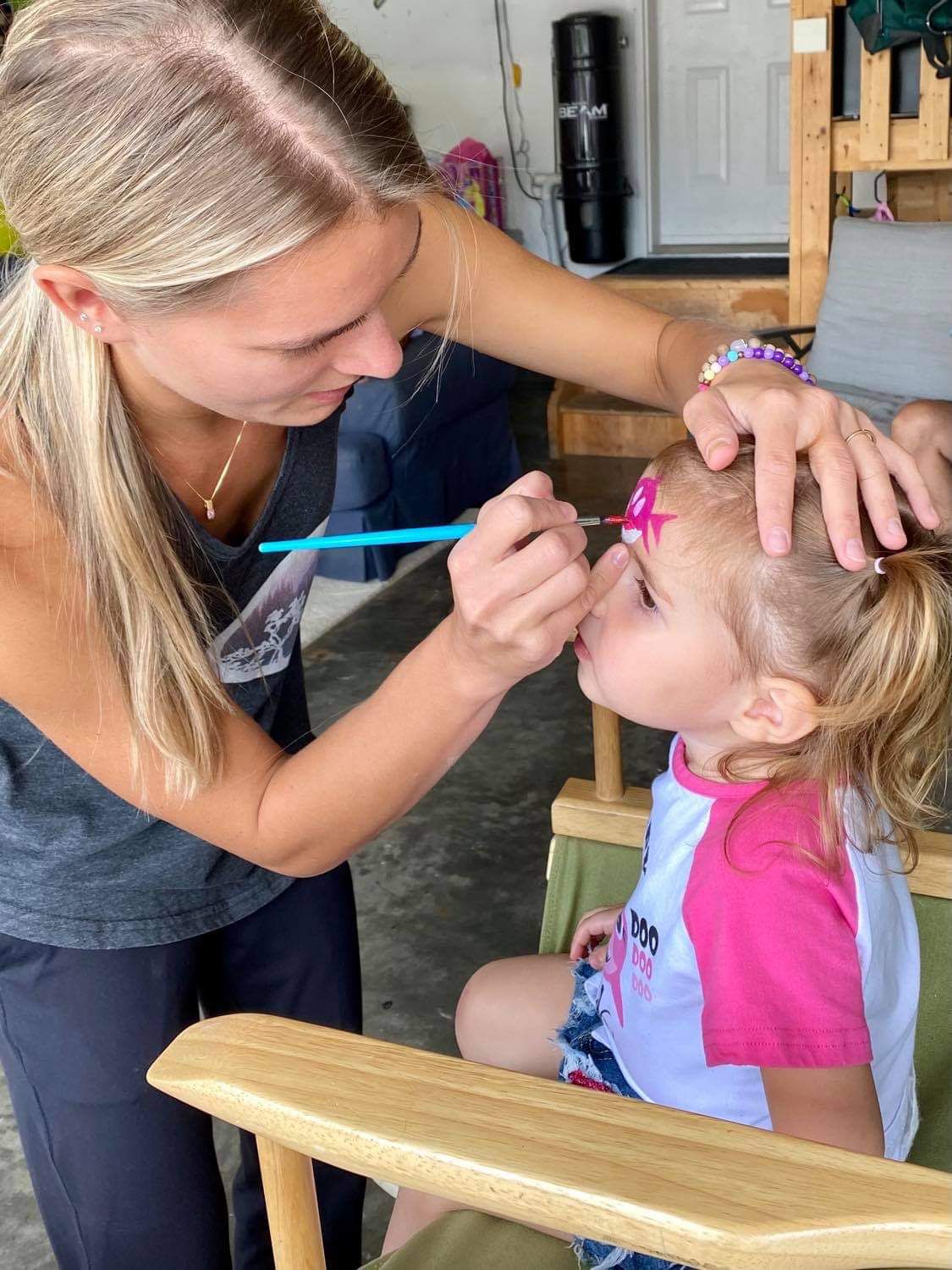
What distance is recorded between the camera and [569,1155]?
22.7 inches

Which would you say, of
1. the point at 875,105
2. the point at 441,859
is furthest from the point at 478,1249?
the point at 875,105

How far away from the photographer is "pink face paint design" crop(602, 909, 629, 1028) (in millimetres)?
1146

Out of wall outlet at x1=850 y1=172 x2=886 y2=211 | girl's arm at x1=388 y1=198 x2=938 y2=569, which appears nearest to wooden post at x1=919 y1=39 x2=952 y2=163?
wall outlet at x1=850 y1=172 x2=886 y2=211

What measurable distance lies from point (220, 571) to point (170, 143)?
416mm

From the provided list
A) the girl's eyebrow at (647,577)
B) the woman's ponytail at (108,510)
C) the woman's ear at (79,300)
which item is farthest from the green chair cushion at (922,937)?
the woman's ear at (79,300)

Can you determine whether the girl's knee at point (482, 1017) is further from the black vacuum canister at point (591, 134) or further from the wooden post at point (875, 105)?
the black vacuum canister at point (591, 134)

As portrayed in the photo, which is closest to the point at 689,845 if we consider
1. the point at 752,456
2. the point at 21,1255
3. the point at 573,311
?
the point at 752,456

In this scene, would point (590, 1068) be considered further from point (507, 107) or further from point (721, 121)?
point (507, 107)

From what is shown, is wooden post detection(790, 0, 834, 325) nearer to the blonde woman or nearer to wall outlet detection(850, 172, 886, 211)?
wall outlet detection(850, 172, 886, 211)

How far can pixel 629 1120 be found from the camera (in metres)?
0.60

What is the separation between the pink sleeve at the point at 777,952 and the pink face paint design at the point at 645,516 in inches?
9.8

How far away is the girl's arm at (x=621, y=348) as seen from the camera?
95cm

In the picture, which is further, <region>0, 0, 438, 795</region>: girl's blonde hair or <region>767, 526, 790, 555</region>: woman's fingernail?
<region>767, 526, 790, 555</region>: woman's fingernail

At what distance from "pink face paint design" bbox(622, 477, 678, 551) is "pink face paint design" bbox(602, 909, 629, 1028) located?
0.38 metres
